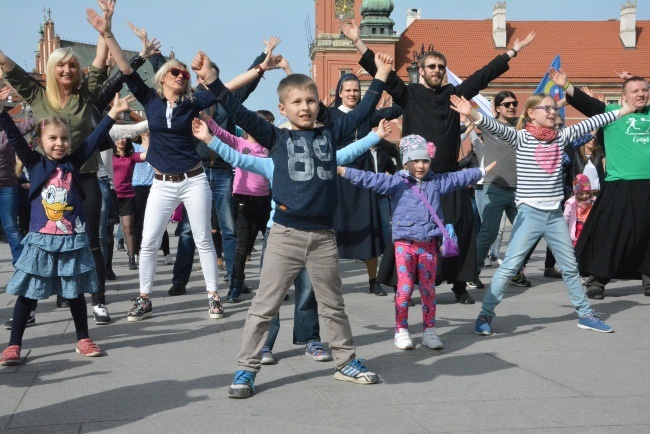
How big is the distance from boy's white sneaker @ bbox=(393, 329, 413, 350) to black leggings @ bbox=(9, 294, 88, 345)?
2.13 metres

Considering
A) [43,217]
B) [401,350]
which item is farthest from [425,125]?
[43,217]

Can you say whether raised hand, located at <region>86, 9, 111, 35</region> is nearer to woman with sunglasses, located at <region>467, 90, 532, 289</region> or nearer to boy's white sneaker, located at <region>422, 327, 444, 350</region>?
boy's white sneaker, located at <region>422, 327, 444, 350</region>

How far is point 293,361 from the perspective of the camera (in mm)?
5773

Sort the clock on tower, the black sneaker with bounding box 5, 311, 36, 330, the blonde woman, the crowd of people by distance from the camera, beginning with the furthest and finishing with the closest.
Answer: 1. the clock on tower
2. the black sneaker with bounding box 5, 311, 36, 330
3. the blonde woman
4. the crowd of people

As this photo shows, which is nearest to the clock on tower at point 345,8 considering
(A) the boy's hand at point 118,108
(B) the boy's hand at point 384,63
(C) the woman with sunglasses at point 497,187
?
(C) the woman with sunglasses at point 497,187

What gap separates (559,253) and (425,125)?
167 cm

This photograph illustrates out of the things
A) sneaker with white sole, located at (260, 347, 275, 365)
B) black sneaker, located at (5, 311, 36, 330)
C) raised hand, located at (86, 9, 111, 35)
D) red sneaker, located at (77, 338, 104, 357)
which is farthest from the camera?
black sneaker, located at (5, 311, 36, 330)

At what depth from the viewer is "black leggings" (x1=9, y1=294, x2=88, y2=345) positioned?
588cm

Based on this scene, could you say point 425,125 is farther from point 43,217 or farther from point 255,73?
point 43,217

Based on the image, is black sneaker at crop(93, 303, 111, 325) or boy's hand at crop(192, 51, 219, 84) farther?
black sneaker at crop(93, 303, 111, 325)

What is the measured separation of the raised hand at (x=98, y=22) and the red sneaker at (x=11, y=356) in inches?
95.2

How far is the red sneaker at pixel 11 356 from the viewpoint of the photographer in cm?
571

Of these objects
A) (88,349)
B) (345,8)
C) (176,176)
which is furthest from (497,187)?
(345,8)

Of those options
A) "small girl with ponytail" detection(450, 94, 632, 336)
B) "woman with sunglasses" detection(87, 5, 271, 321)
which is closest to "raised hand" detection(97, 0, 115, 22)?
"woman with sunglasses" detection(87, 5, 271, 321)
